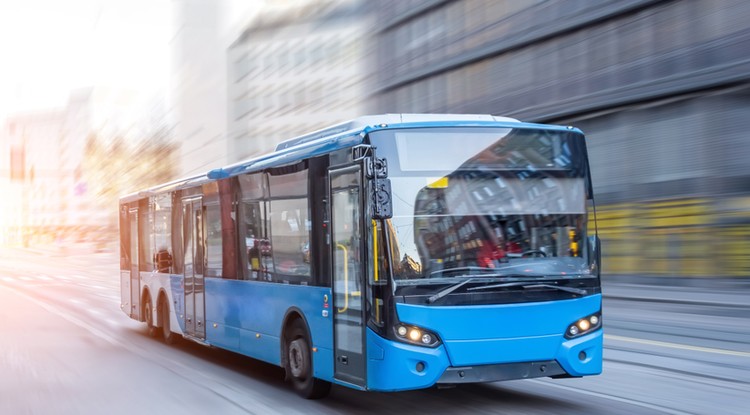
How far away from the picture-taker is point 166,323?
15.4 metres

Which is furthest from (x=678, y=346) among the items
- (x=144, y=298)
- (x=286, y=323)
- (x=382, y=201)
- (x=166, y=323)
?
(x=144, y=298)

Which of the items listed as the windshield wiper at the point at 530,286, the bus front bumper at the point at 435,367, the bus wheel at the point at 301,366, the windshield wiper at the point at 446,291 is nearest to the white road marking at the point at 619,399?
the bus front bumper at the point at 435,367

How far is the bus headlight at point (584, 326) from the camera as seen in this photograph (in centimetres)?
819

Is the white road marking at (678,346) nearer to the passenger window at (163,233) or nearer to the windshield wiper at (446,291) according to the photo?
the windshield wiper at (446,291)

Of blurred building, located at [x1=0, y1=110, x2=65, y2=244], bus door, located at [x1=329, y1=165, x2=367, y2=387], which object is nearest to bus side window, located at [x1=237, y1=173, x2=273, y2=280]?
bus door, located at [x1=329, y1=165, x2=367, y2=387]

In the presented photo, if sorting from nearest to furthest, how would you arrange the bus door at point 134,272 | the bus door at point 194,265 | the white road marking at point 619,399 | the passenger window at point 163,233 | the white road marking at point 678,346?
1. the white road marking at point 619,399
2. the white road marking at point 678,346
3. the bus door at point 194,265
4. the passenger window at point 163,233
5. the bus door at point 134,272

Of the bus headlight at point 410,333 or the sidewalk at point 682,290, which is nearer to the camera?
the bus headlight at point 410,333

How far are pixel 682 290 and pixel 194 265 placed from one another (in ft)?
49.5

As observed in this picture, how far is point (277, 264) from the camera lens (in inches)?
401

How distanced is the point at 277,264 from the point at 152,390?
197 centimetres

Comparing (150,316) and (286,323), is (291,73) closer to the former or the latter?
(150,316)

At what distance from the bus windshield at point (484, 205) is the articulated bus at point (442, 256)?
1 centimetres

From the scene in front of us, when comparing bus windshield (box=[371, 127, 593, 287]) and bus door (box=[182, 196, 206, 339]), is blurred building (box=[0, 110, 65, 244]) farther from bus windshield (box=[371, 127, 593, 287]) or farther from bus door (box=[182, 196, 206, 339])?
bus windshield (box=[371, 127, 593, 287])

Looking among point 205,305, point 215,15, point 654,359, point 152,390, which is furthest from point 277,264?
point 215,15
